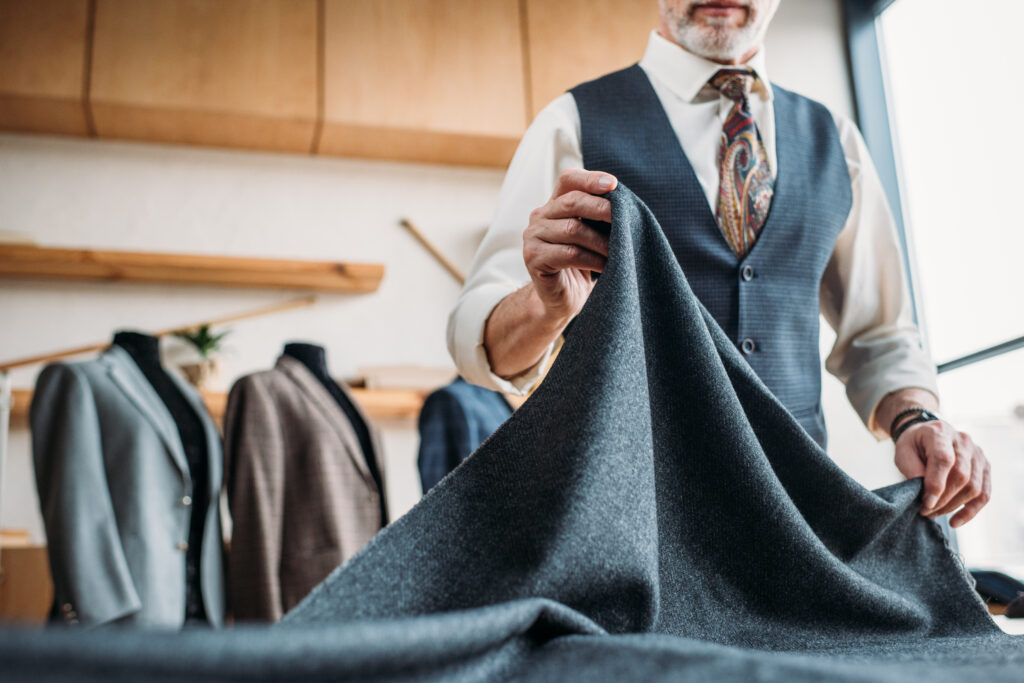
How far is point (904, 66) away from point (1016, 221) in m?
0.90

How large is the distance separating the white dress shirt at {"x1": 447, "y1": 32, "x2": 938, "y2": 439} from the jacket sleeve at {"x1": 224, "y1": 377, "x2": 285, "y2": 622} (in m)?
1.10

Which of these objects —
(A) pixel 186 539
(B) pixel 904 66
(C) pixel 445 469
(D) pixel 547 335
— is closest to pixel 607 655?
(D) pixel 547 335

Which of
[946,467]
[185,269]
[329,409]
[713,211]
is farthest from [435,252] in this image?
[946,467]

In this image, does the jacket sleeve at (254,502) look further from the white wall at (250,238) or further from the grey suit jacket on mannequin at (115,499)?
the white wall at (250,238)

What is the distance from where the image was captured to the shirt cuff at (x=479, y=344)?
959 mm

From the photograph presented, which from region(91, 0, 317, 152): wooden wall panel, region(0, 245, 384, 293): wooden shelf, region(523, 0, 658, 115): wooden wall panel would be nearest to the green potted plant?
region(0, 245, 384, 293): wooden shelf

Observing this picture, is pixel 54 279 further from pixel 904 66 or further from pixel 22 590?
pixel 904 66

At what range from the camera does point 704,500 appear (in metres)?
0.55

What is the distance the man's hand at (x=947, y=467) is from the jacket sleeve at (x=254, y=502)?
4.67 feet

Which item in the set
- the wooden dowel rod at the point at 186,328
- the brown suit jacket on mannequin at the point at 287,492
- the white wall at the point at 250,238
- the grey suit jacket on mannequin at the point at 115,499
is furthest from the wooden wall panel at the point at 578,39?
the grey suit jacket on mannequin at the point at 115,499

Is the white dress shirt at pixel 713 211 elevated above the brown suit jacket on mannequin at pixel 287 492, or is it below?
above

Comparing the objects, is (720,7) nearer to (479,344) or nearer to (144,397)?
(479,344)

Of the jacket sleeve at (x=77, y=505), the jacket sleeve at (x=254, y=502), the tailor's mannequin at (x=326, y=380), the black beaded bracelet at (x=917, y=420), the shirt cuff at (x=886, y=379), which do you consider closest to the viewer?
the black beaded bracelet at (x=917, y=420)

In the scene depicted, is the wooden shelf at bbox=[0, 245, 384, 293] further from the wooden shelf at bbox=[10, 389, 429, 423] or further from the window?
the window
